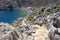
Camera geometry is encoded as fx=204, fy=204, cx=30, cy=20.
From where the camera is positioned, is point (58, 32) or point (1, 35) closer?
point (1, 35)

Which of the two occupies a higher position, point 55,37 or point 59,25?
point 59,25

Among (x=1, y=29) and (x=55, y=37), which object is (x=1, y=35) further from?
(x=55, y=37)

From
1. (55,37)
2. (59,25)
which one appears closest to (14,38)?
(55,37)

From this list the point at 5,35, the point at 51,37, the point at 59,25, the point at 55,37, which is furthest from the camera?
the point at 59,25

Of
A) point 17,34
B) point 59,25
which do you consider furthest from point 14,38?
point 59,25

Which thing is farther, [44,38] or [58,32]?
[44,38]

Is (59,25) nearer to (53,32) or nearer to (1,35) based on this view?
(53,32)

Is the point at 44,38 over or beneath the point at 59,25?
beneath

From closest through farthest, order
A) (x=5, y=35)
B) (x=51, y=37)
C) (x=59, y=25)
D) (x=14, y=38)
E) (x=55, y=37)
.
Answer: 1. (x=5, y=35)
2. (x=14, y=38)
3. (x=55, y=37)
4. (x=51, y=37)
5. (x=59, y=25)

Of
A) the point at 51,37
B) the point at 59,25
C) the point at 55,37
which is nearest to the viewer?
the point at 55,37
